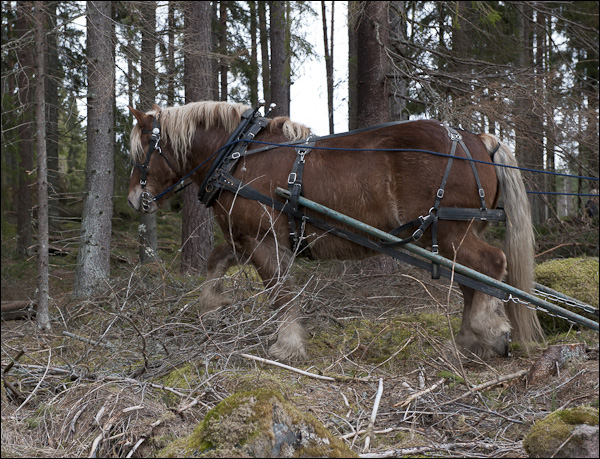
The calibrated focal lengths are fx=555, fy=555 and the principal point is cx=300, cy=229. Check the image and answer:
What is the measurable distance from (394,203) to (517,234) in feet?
3.61

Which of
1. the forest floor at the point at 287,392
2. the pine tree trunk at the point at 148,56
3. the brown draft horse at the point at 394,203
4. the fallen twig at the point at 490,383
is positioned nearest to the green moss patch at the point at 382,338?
the forest floor at the point at 287,392

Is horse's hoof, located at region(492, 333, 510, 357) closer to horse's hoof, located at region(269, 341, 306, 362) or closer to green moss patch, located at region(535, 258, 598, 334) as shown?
green moss patch, located at region(535, 258, 598, 334)

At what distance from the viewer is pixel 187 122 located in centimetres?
529

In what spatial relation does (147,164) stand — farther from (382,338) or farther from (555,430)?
(555,430)

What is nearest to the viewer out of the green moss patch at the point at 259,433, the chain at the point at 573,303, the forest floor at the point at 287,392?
the green moss patch at the point at 259,433

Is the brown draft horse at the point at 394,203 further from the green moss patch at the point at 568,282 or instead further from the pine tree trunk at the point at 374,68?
the pine tree trunk at the point at 374,68

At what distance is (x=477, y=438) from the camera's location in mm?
3012

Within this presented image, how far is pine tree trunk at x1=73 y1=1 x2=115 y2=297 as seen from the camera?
23.9 feet

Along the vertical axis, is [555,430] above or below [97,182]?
below

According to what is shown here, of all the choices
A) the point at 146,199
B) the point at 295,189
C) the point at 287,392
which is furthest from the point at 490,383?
the point at 146,199

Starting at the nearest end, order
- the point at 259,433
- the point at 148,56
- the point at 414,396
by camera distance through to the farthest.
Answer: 1. the point at 259,433
2. the point at 414,396
3. the point at 148,56

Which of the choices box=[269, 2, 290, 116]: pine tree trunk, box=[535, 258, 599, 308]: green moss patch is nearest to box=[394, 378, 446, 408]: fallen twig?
box=[535, 258, 599, 308]: green moss patch

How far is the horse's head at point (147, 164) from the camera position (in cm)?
533

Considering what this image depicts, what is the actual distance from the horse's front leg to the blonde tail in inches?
72.5
